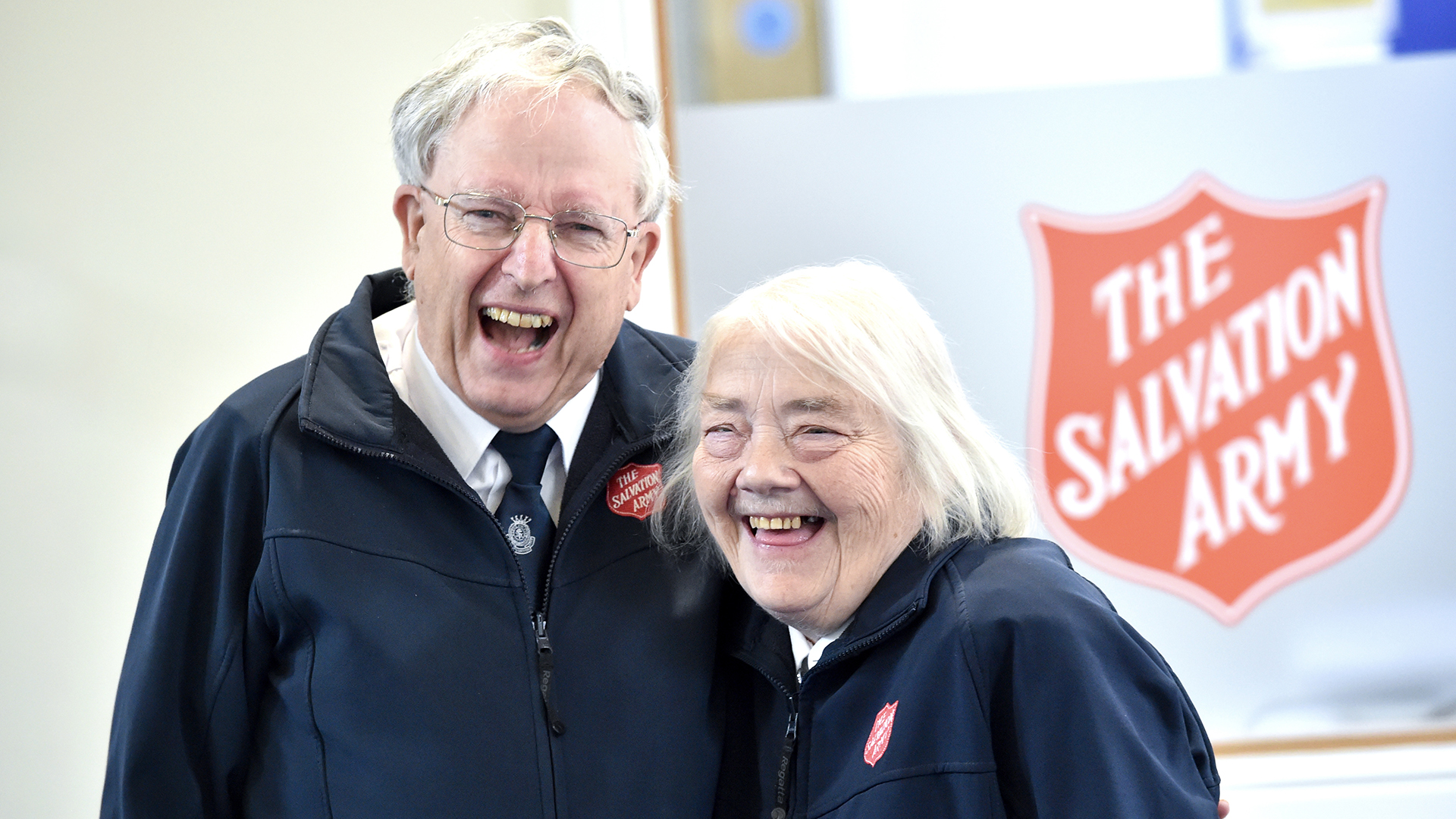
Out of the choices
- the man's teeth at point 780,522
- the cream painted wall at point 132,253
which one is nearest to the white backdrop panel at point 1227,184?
the cream painted wall at point 132,253

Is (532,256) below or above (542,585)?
above

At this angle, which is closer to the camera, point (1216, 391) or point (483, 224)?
point (483, 224)

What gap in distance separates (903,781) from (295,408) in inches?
32.3

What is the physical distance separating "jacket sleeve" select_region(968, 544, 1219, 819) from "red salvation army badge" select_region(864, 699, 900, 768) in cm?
10

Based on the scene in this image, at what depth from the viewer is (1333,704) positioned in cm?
267

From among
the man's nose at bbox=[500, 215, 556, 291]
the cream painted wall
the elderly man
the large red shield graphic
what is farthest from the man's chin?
the large red shield graphic

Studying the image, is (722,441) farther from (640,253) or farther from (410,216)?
(410,216)

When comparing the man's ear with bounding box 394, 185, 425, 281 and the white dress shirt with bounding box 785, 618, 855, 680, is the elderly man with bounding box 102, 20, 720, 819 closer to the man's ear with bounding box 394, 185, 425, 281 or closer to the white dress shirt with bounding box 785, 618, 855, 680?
the man's ear with bounding box 394, 185, 425, 281

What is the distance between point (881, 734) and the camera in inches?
50.6

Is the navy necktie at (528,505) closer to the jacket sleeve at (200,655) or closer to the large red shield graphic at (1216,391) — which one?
the jacket sleeve at (200,655)

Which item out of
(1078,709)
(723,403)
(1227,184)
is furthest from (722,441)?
(1227,184)

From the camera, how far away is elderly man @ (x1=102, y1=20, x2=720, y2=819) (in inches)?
53.8

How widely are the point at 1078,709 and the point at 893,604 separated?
0.78 ft

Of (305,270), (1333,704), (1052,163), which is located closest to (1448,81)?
(1052,163)
